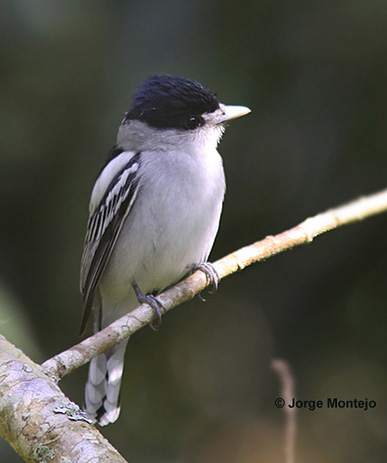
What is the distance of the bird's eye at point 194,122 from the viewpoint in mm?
4047

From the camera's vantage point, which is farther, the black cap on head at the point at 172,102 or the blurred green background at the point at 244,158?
the blurred green background at the point at 244,158

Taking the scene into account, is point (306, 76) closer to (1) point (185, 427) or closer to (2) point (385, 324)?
(2) point (385, 324)

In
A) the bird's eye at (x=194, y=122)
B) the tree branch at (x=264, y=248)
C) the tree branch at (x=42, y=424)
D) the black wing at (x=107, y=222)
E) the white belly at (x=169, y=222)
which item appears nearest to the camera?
the tree branch at (x=42, y=424)

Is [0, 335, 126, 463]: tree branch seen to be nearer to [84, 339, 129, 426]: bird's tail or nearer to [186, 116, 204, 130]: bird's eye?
[84, 339, 129, 426]: bird's tail

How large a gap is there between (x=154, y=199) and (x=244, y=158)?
3.59 feet

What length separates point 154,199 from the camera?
3.83m

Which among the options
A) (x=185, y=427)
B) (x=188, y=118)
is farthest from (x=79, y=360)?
(x=185, y=427)

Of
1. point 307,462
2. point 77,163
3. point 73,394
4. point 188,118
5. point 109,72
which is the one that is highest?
point 109,72

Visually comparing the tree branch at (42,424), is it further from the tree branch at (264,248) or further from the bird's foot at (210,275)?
the bird's foot at (210,275)

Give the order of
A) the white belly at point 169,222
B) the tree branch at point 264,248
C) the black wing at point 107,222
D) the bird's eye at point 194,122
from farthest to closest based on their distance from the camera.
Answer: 1. the bird's eye at point 194,122
2. the black wing at point 107,222
3. the white belly at point 169,222
4. the tree branch at point 264,248

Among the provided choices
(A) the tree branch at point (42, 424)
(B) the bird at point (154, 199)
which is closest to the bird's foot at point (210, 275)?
(B) the bird at point (154, 199)

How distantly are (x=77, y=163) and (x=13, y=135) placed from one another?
1.58ft

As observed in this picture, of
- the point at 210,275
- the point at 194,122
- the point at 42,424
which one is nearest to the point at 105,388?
the point at 210,275

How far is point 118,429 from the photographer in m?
4.57
